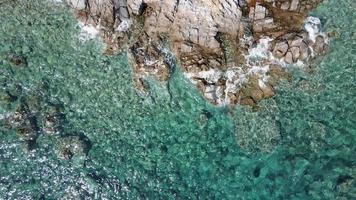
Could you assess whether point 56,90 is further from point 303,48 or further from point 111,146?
point 303,48

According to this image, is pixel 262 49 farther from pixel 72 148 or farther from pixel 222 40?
pixel 72 148

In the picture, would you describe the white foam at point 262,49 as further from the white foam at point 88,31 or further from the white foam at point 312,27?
the white foam at point 88,31

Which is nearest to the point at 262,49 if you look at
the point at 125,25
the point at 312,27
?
the point at 312,27

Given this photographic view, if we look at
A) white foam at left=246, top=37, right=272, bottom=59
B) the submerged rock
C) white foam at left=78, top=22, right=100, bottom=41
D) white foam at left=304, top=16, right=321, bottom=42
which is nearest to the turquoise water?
the submerged rock

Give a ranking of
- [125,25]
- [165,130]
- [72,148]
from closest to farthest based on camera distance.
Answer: [72,148], [165,130], [125,25]

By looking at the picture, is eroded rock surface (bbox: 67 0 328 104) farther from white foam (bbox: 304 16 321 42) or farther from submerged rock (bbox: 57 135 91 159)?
submerged rock (bbox: 57 135 91 159)

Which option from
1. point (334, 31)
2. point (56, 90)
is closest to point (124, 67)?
point (56, 90)
